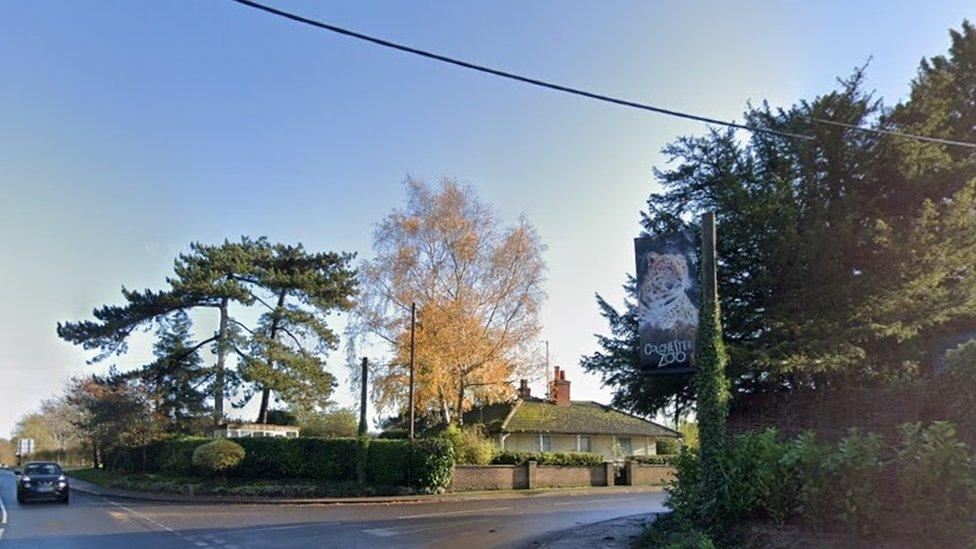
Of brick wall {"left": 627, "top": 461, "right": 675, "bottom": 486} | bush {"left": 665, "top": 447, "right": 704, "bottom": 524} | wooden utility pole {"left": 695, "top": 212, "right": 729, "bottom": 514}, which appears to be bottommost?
brick wall {"left": 627, "top": 461, "right": 675, "bottom": 486}

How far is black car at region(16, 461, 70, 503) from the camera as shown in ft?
90.1

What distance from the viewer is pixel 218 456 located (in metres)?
33.8

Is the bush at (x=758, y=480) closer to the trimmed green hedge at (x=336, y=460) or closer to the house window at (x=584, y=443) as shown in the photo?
the trimmed green hedge at (x=336, y=460)

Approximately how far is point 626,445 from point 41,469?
3357cm

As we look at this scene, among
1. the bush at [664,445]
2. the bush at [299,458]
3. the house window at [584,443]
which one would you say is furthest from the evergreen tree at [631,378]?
the bush at [664,445]

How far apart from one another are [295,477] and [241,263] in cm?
1569

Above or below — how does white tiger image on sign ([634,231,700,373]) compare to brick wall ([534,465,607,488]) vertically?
above

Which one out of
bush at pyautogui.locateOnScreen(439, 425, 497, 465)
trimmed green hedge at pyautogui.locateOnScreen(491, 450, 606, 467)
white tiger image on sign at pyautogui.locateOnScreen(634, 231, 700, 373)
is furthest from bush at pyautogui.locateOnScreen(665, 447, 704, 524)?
trimmed green hedge at pyautogui.locateOnScreen(491, 450, 606, 467)

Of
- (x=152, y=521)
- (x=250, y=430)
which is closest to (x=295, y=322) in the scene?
(x=250, y=430)

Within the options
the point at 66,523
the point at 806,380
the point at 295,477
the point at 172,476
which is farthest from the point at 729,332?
the point at 172,476

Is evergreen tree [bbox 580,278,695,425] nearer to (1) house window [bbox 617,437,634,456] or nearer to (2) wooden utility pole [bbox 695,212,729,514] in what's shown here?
(2) wooden utility pole [bbox 695,212,729,514]

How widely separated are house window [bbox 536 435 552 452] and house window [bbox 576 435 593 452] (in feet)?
6.71

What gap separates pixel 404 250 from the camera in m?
39.4

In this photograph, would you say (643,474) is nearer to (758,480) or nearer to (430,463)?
(430,463)
